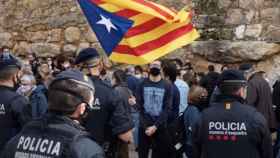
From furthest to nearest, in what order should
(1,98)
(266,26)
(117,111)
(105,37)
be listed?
(266,26) < (105,37) < (117,111) < (1,98)

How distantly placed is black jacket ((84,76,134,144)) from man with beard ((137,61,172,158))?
194 centimetres

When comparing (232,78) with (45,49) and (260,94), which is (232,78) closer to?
(260,94)

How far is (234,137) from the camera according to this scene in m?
5.02

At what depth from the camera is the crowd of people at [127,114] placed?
347 cm

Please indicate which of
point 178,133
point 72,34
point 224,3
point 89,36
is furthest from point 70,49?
point 178,133

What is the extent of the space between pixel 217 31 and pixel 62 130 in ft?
30.2

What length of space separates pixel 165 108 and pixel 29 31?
744cm

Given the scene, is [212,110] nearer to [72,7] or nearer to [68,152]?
[68,152]

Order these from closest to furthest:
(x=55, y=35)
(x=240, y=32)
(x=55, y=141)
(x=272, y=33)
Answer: (x=55, y=141) → (x=272, y=33) → (x=240, y=32) → (x=55, y=35)

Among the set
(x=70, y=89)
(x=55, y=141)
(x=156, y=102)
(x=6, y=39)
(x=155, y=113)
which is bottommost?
(x=155, y=113)

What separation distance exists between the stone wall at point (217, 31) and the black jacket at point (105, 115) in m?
6.13

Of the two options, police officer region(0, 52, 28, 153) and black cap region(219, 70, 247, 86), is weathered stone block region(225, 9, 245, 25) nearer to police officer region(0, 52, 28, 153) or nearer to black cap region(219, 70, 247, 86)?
black cap region(219, 70, 247, 86)

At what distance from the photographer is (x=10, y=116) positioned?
5449 millimetres

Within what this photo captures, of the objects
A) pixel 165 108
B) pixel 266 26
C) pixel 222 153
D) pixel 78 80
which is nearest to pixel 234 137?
pixel 222 153
